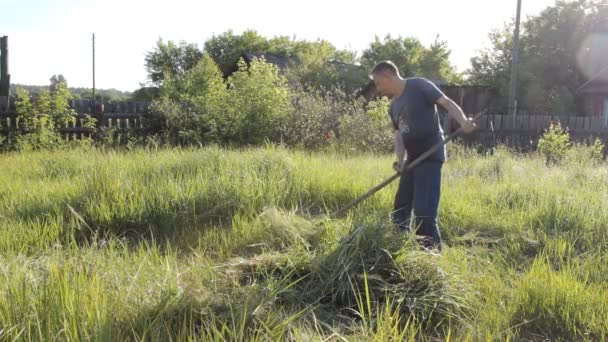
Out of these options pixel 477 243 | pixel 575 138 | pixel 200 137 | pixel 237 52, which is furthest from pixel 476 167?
pixel 237 52

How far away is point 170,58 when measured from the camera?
43688mm

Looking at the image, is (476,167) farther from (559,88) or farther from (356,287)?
(559,88)

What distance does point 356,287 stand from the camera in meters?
3.00

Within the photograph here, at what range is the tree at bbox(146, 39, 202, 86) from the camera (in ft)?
140

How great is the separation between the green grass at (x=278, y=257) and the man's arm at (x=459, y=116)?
3.16 ft

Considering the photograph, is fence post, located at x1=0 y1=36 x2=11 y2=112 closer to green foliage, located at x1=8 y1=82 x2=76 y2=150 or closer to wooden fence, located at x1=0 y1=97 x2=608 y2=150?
green foliage, located at x1=8 y1=82 x2=76 y2=150

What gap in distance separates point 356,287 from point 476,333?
731 millimetres

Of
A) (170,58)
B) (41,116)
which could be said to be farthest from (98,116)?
(170,58)

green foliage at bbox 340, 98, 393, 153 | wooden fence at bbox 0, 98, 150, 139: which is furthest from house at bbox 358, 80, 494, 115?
wooden fence at bbox 0, 98, 150, 139

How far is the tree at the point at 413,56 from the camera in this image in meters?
33.4

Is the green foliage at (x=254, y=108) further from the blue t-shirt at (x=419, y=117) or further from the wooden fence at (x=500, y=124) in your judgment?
the blue t-shirt at (x=419, y=117)

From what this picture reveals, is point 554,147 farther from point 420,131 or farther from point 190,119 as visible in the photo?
point 190,119

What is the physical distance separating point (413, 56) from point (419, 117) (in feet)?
105

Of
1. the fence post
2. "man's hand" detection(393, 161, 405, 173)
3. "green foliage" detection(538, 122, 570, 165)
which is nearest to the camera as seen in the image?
"man's hand" detection(393, 161, 405, 173)
